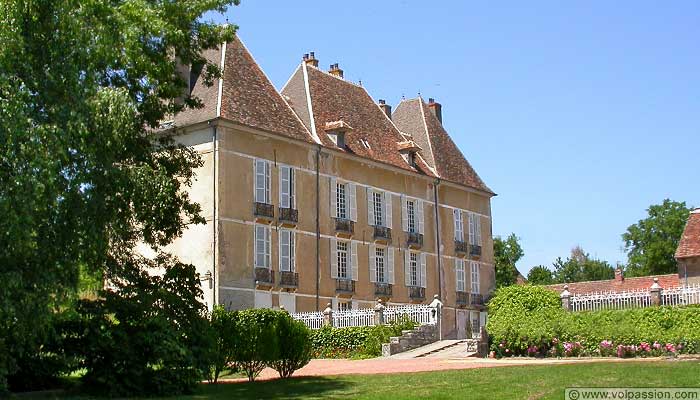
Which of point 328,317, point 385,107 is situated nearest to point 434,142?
point 385,107

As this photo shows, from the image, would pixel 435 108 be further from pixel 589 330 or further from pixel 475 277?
pixel 589 330

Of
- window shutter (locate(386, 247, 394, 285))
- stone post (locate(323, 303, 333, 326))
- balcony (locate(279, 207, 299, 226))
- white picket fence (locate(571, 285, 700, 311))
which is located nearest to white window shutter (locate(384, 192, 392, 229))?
window shutter (locate(386, 247, 394, 285))

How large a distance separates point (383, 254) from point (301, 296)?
6746mm

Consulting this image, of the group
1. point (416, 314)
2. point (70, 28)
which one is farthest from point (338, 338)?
point (70, 28)

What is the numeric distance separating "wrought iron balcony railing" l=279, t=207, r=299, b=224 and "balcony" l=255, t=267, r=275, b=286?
8.03ft

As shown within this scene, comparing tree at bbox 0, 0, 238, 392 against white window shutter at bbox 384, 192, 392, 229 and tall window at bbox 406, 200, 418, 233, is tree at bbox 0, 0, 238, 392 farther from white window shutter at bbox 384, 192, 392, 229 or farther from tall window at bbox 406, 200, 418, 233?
tall window at bbox 406, 200, 418, 233

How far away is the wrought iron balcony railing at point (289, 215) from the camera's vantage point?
38688mm

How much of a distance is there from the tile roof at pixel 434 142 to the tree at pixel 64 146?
32.2 metres

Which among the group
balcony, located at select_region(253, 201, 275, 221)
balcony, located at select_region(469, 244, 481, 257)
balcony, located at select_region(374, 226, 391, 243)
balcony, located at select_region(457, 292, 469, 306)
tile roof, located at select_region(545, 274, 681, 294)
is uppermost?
balcony, located at select_region(253, 201, 275, 221)

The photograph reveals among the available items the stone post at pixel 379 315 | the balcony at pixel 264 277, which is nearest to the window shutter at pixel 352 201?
the balcony at pixel 264 277

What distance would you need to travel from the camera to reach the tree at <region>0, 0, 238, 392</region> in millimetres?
15203

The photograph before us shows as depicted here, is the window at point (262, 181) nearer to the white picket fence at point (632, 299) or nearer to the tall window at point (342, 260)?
the tall window at point (342, 260)

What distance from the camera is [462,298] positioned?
48.8 meters

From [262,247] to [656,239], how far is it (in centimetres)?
4655
